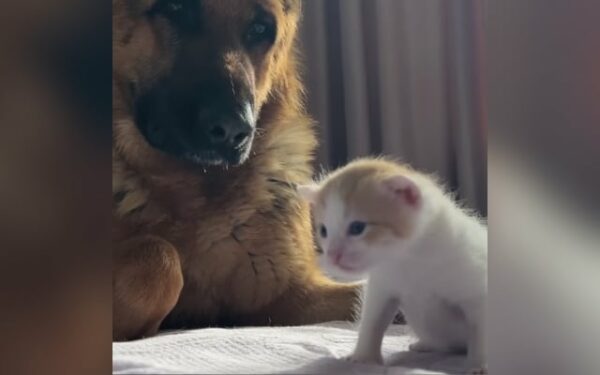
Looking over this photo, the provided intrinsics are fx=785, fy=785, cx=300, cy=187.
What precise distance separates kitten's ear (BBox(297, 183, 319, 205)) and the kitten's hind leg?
0.40 feet

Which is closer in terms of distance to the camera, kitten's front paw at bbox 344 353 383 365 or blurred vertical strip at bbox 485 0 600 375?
kitten's front paw at bbox 344 353 383 365

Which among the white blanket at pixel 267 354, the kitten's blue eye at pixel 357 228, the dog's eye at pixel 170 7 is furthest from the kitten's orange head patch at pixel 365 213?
the dog's eye at pixel 170 7

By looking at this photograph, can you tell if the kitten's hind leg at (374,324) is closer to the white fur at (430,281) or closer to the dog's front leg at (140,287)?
the white fur at (430,281)

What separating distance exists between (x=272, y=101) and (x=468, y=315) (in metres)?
0.35

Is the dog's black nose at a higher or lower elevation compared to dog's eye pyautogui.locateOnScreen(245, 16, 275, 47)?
lower

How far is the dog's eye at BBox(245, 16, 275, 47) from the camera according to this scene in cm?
92

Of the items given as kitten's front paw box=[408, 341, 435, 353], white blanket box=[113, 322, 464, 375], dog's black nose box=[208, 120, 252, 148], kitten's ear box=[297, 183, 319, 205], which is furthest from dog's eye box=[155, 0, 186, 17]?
kitten's front paw box=[408, 341, 435, 353]

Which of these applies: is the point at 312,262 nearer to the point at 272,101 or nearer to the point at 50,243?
the point at 272,101

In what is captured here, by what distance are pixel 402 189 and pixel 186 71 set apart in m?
0.28

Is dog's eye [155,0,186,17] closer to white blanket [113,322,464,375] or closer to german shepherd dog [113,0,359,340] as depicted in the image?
german shepherd dog [113,0,359,340]

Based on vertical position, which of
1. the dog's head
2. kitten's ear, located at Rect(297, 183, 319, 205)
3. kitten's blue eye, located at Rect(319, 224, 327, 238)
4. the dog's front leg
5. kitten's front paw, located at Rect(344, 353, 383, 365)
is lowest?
kitten's front paw, located at Rect(344, 353, 383, 365)

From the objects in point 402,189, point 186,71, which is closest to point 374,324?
point 402,189

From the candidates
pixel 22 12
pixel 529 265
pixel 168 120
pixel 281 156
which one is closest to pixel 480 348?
pixel 529 265

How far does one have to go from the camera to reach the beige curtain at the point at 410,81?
0.98 m
